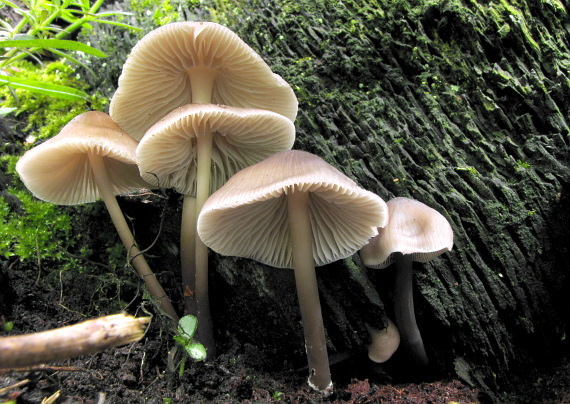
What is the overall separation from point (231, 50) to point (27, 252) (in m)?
1.36

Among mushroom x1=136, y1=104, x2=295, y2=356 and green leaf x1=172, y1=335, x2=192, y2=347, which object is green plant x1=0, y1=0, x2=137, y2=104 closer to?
mushroom x1=136, y1=104, x2=295, y2=356

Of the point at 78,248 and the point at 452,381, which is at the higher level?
the point at 78,248

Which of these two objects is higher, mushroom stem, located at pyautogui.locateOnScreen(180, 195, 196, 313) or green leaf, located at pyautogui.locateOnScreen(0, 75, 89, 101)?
green leaf, located at pyautogui.locateOnScreen(0, 75, 89, 101)

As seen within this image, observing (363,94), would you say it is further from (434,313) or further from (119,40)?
(119,40)

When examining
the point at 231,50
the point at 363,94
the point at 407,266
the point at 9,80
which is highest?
the point at 231,50

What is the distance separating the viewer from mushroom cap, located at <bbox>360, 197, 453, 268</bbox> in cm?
166

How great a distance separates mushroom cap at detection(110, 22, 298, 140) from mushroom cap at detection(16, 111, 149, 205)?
180 mm

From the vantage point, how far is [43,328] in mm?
1791

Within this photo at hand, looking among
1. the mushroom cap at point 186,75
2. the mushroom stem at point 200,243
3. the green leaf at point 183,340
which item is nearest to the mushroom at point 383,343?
the mushroom stem at point 200,243

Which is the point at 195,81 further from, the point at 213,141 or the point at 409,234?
the point at 409,234

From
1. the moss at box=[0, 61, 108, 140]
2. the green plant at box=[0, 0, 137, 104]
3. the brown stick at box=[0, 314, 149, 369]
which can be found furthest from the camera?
the moss at box=[0, 61, 108, 140]

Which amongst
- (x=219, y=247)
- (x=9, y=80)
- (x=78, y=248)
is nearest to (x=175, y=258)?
(x=219, y=247)

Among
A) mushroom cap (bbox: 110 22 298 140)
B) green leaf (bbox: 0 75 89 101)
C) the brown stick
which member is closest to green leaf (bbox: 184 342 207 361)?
the brown stick

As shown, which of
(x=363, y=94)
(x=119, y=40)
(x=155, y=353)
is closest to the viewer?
(x=155, y=353)
